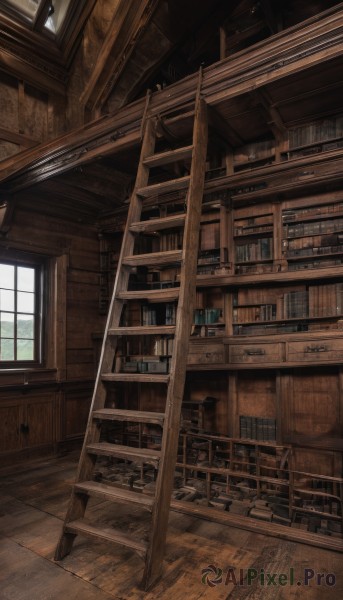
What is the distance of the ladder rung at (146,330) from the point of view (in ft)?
7.43

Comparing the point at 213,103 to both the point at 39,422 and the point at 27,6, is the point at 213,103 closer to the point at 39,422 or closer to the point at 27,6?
the point at 27,6

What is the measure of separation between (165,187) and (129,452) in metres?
1.73

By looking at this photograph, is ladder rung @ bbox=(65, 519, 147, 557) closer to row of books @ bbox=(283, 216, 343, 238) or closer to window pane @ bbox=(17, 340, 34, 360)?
window pane @ bbox=(17, 340, 34, 360)

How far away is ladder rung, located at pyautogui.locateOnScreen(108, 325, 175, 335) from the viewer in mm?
2266

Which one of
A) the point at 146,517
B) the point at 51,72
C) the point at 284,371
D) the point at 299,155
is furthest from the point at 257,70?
the point at 51,72

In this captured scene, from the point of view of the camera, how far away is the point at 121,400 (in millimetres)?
5160

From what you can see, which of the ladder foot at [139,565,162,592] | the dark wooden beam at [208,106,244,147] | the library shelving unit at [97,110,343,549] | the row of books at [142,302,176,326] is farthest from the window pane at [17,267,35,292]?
the ladder foot at [139,565,162,592]

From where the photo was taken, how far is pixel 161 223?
259cm

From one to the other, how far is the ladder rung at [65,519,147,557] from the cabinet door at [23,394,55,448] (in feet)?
8.25

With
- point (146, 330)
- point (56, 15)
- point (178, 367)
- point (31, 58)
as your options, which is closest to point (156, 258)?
point (146, 330)

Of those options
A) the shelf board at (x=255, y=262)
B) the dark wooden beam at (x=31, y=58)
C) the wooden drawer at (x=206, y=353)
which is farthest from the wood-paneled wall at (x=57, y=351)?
the shelf board at (x=255, y=262)

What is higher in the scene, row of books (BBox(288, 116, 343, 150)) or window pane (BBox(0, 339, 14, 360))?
row of books (BBox(288, 116, 343, 150))

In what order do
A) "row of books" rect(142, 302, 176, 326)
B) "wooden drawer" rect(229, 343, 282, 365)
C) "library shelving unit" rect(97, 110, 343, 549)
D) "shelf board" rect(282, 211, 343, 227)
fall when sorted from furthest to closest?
"row of books" rect(142, 302, 176, 326) < "shelf board" rect(282, 211, 343, 227) < "wooden drawer" rect(229, 343, 282, 365) < "library shelving unit" rect(97, 110, 343, 549)

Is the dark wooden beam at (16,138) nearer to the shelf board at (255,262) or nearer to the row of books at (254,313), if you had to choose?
the shelf board at (255,262)
